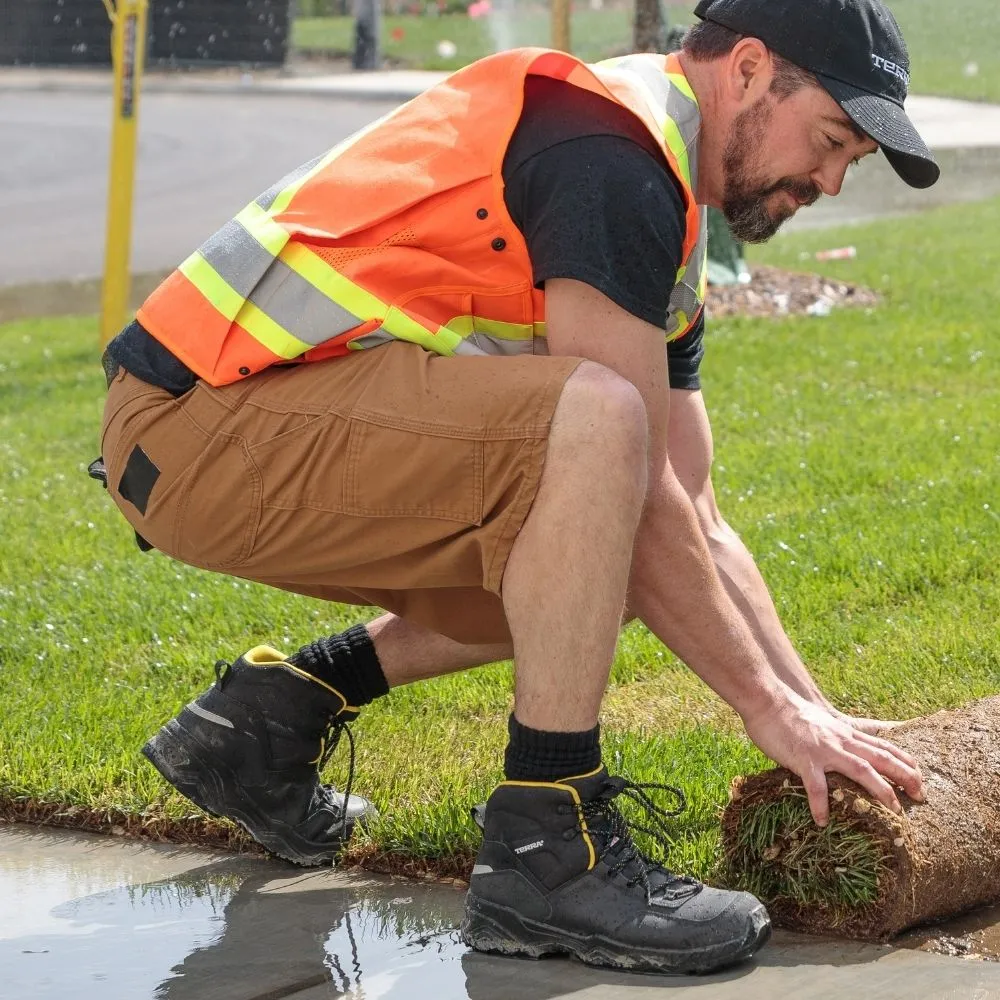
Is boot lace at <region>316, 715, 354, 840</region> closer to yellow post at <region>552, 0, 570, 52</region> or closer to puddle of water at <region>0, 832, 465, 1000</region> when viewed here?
puddle of water at <region>0, 832, 465, 1000</region>

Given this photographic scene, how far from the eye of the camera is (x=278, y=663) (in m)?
3.34

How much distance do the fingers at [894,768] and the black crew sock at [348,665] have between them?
0.99 metres

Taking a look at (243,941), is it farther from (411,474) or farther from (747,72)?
(747,72)

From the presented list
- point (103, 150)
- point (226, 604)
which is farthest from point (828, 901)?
point (103, 150)

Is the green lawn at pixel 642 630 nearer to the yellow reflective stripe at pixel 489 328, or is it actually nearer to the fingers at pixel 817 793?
the fingers at pixel 817 793

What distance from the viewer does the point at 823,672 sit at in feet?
13.4

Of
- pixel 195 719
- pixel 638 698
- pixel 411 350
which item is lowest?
pixel 638 698

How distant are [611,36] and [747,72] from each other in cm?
3293

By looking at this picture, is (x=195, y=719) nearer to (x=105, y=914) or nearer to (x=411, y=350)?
(x=105, y=914)

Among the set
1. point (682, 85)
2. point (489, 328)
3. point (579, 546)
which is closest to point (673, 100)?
point (682, 85)

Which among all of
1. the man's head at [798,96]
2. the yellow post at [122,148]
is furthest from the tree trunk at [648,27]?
the man's head at [798,96]

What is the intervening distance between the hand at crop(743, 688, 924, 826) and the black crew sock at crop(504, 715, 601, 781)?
0.30 m

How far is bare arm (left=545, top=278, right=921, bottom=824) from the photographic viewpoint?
2.79 m

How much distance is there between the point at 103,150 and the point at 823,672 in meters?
20.3
